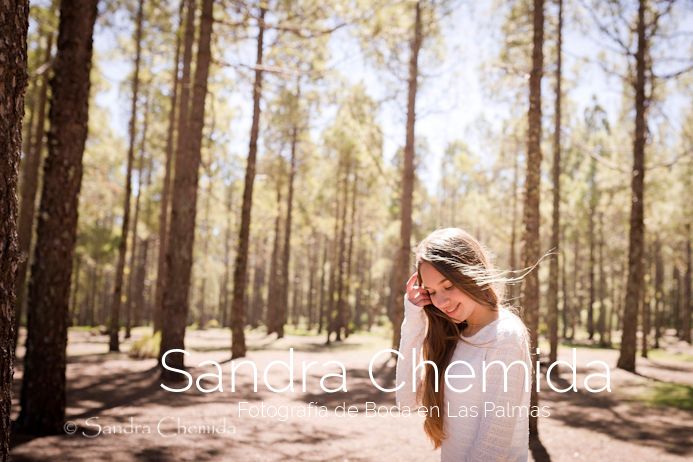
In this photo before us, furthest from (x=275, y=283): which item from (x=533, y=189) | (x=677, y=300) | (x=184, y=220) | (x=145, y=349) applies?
(x=677, y=300)

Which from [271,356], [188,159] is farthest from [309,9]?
[271,356]

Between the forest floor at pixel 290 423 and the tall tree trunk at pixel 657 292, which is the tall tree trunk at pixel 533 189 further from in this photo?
the tall tree trunk at pixel 657 292

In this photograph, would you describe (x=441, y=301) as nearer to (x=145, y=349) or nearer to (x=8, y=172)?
(x=8, y=172)

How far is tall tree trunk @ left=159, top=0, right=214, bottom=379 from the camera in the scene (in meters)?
9.77

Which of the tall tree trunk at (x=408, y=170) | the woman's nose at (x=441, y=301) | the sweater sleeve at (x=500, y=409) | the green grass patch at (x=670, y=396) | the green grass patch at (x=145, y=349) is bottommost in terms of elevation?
Result: the green grass patch at (x=145, y=349)

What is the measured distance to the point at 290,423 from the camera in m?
7.15

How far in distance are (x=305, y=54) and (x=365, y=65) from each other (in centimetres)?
200

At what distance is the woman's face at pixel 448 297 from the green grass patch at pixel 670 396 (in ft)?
31.5

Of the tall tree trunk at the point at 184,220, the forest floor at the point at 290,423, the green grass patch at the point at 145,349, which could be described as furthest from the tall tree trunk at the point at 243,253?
the tall tree trunk at the point at 184,220

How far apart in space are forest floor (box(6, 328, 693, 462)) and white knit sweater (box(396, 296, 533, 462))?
4267 millimetres

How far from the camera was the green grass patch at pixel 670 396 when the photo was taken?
9229 millimetres

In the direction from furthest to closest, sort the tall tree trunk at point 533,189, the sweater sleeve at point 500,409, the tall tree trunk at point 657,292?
the tall tree trunk at point 657,292, the tall tree trunk at point 533,189, the sweater sleeve at point 500,409

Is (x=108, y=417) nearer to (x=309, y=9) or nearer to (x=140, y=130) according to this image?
(x=309, y=9)

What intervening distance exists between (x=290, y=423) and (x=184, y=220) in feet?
15.7
